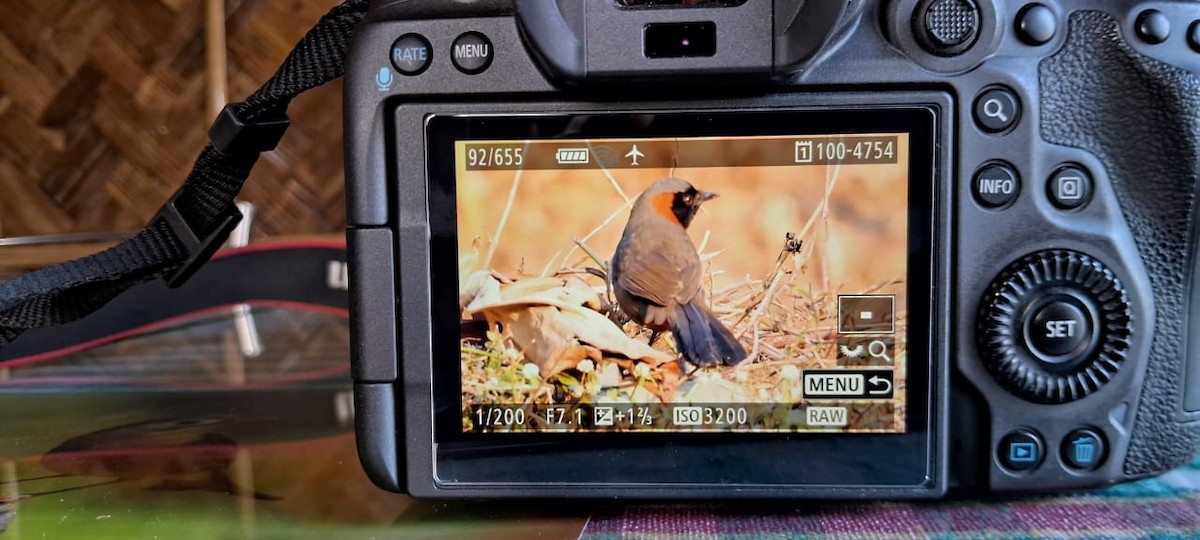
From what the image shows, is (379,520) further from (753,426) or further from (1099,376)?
(1099,376)

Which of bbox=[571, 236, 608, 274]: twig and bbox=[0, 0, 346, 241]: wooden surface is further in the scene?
bbox=[0, 0, 346, 241]: wooden surface

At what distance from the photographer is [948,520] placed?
0.33m

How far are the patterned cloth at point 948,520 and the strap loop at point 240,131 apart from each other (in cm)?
21

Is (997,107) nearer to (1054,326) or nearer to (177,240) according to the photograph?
(1054,326)

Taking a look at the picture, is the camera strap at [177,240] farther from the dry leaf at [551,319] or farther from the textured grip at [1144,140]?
the textured grip at [1144,140]

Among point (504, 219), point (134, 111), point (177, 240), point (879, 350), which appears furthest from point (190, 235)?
point (134, 111)

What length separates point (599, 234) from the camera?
1.10 feet

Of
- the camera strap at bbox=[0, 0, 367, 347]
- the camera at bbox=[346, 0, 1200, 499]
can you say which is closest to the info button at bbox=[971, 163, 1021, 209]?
the camera at bbox=[346, 0, 1200, 499]

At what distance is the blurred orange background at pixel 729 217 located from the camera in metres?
0.33

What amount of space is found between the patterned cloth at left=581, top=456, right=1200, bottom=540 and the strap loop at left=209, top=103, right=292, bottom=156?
0.21 meters

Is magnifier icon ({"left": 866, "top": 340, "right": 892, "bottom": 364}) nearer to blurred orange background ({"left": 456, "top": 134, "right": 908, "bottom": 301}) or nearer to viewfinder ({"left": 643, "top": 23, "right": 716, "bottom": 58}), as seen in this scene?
blurred orange background ({"left": 456, "top": 134, "right": 908, "bottom": 301})

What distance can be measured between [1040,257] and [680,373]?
0.45ft

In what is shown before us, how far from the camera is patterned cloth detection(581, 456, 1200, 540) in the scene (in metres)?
0.32

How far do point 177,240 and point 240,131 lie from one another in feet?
0.21
